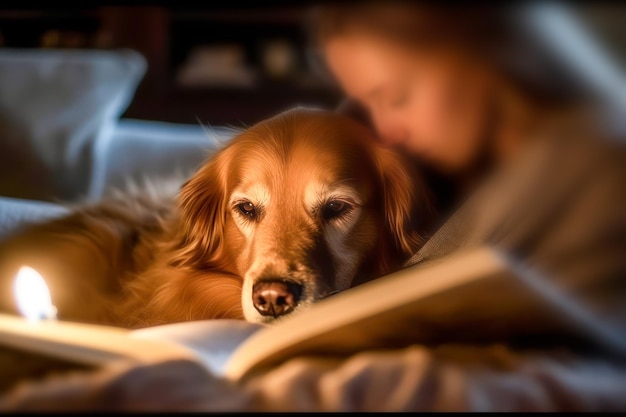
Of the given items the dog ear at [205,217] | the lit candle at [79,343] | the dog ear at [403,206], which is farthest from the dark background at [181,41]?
the lit candle at [79,343]

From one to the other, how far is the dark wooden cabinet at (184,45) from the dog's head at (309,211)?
549mm

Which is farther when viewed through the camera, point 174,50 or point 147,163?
point 174,50

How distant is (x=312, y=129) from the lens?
0.85 metres

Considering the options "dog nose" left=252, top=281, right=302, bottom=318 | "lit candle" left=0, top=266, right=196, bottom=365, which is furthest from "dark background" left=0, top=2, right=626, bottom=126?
"lit candle" left=0, top=266, right=196, bottom=365

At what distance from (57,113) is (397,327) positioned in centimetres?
133

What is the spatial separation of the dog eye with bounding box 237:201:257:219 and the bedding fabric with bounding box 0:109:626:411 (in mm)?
238

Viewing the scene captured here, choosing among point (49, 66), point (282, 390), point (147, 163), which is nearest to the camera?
point (282, 390)

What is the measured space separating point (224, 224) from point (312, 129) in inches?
7.4

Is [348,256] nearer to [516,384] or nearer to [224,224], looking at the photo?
[224,224]

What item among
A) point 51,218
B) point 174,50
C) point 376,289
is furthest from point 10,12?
point 376,289

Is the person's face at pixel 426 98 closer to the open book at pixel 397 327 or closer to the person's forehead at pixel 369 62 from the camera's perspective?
the person's forehead at pixel 369 62

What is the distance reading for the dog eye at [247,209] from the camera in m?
0.85

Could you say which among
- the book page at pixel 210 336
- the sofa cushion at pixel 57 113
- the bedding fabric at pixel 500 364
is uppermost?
the bedding fabric at pixel 500 364

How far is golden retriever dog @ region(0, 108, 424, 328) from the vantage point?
2.60 feet
